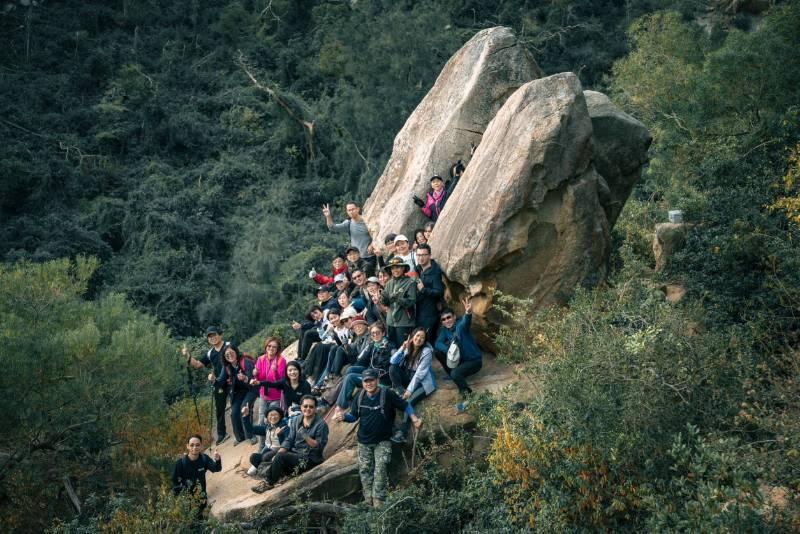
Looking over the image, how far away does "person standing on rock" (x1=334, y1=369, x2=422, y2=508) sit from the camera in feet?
37.7

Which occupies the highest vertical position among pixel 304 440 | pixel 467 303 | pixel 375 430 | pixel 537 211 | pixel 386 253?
pixel 537 211

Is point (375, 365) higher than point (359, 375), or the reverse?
point (375, 365)

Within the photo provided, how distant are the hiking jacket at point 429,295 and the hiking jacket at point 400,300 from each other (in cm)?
12

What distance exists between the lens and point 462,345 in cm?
1244

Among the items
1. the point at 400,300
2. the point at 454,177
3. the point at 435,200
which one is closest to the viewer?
the point at 400,300

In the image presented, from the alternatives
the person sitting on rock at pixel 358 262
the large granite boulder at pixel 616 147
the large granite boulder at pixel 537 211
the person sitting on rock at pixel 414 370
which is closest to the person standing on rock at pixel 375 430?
the person sitting on rock at pixel 414 370

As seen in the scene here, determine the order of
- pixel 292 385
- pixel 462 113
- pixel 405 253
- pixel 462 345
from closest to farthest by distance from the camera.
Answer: pixel 462 345
pixel 292 385
pixel 405 253
pixel 462 113

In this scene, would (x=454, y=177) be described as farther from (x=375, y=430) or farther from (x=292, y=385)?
(x=375, y=430)

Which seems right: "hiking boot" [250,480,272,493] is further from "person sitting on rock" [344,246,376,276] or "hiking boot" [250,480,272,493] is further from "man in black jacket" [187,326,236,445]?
"person sitting on rock" [344,246,376,276]

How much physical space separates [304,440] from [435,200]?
17.1 feet

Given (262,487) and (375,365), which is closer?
(262,487)

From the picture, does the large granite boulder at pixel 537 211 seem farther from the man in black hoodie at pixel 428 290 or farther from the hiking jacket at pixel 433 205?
the hiking jacket at pixel 433 205

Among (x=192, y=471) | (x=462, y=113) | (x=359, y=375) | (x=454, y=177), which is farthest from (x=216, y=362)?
(x=462, y=113)

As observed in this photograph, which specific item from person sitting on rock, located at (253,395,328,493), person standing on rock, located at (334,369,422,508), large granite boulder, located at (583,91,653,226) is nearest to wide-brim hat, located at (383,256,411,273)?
person standing on rock, located at (334,369,422,508)
